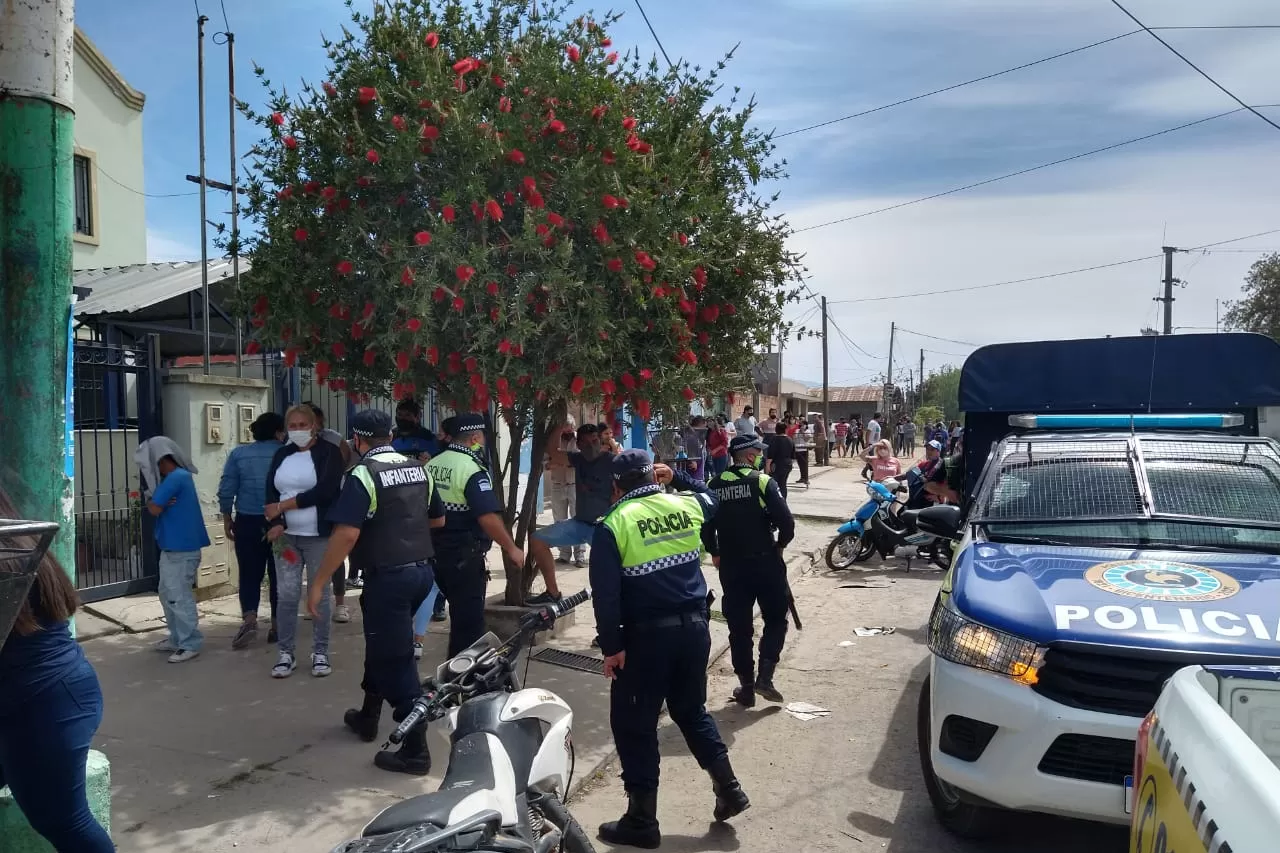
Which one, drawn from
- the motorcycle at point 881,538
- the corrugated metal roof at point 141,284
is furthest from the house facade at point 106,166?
the motorcycle at point 881,538

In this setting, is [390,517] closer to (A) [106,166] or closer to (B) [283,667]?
(B) [283,667]

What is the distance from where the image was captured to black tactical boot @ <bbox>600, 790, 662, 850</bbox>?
4008mm

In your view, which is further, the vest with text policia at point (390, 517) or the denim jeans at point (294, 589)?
the denim jeans at point (294, 589)

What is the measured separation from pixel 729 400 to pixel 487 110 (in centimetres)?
293

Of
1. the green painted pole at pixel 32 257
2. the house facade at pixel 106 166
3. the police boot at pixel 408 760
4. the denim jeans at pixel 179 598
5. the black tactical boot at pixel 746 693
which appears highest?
the house facade at pixel 106 166

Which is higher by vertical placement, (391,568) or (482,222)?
(482,222)

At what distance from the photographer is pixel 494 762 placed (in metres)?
2.80

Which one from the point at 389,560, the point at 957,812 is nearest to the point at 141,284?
the point at 389,560

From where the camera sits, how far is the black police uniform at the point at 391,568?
451 centimetres

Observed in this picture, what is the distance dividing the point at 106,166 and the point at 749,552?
16.3m

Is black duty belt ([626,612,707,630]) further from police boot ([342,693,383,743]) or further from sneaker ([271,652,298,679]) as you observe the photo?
sneaker ([271,652,298,679])

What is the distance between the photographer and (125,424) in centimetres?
840

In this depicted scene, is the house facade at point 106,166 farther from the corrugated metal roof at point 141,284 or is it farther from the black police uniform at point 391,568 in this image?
the black police uniform at point 391,568

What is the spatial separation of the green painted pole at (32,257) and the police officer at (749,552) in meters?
3.66
